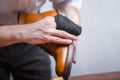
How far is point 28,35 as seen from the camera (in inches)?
19.8

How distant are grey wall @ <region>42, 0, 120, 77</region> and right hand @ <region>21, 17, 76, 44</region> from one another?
836 mm

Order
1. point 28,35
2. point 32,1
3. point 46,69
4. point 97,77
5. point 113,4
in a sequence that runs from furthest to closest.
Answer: point 113,4, point 97,77, point 46,69, point 32,1, point 28,35

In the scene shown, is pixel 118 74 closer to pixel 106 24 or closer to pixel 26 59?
pixel 106 24

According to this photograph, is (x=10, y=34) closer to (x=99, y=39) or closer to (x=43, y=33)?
(x=43, y=33)

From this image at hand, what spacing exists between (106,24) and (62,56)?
37.3 inches

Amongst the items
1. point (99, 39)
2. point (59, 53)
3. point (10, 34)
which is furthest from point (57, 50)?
point (99, 39)

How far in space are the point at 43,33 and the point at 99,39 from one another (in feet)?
3.13

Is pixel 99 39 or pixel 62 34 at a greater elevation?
pixel 62 34

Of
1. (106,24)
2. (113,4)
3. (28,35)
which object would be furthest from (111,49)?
(28,35)

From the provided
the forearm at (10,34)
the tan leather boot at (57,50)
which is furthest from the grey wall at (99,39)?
the forearm at (10,34)

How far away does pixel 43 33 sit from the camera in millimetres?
514

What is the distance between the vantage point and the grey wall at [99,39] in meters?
1.36

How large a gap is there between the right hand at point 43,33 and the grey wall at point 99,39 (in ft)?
2.74

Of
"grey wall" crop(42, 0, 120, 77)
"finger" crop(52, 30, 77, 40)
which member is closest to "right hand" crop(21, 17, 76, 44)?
"finger" crop(52, 30, 77, 40)
